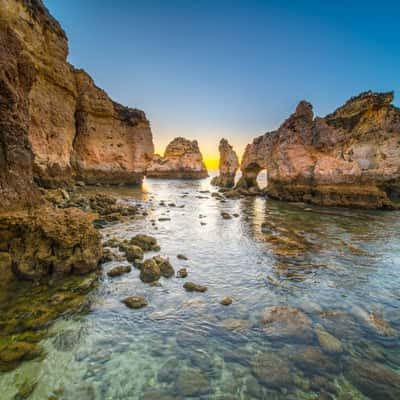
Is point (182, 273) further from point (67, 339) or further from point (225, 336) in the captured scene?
point (67, 339)

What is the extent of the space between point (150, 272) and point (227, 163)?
132 feet

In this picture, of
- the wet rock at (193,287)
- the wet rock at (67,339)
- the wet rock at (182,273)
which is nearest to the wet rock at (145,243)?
the wet rock at (182,273)

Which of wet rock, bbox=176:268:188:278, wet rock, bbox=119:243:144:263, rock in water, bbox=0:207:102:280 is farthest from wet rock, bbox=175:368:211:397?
wet rock, bbox=119:243:144:263

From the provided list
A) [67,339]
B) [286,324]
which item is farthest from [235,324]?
[67,339]

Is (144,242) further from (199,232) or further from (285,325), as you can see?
(285,325)

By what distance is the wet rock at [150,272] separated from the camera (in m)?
5.29

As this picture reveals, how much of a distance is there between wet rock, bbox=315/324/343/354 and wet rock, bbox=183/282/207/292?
243 centimetres

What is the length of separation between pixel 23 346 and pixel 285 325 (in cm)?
422

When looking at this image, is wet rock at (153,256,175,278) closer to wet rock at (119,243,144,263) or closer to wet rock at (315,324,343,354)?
wet rock at (119,243,144,263)

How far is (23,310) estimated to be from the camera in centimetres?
367

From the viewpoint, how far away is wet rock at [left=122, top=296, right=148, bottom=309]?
430 centimetres

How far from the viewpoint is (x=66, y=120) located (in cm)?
2014

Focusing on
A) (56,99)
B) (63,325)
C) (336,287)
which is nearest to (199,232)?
(336,287)

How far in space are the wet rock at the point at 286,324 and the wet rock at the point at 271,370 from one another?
1.55 ft
